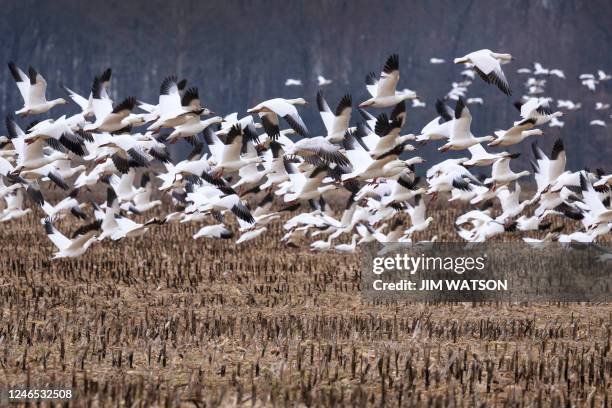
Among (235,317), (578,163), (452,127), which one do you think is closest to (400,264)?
(452,127)

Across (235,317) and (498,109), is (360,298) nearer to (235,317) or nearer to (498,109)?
(235,317)

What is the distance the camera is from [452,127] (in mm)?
10492

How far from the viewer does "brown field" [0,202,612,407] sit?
5637 millimetres

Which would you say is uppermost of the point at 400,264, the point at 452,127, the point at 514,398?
the point at 452,127

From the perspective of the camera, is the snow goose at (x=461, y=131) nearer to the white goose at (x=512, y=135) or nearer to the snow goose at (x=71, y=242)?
the white goose at (x=512, y=135)

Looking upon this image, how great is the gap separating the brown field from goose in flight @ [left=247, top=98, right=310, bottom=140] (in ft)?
4.70

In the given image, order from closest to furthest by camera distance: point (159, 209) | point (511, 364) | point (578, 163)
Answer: point (511, 364)
point (159, 209)
point (578, 163)

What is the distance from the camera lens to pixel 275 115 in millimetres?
10297

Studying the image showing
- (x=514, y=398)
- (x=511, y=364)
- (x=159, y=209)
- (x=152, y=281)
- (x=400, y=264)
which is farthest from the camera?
(x=159, y=209)

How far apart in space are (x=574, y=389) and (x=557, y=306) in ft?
11.1

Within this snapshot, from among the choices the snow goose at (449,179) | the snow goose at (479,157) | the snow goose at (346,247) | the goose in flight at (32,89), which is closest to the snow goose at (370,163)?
the snow goose at (479,157)

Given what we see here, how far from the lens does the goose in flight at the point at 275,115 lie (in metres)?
10.0

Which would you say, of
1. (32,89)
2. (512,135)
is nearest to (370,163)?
(512,135)

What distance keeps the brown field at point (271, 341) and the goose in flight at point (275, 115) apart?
1.43m
